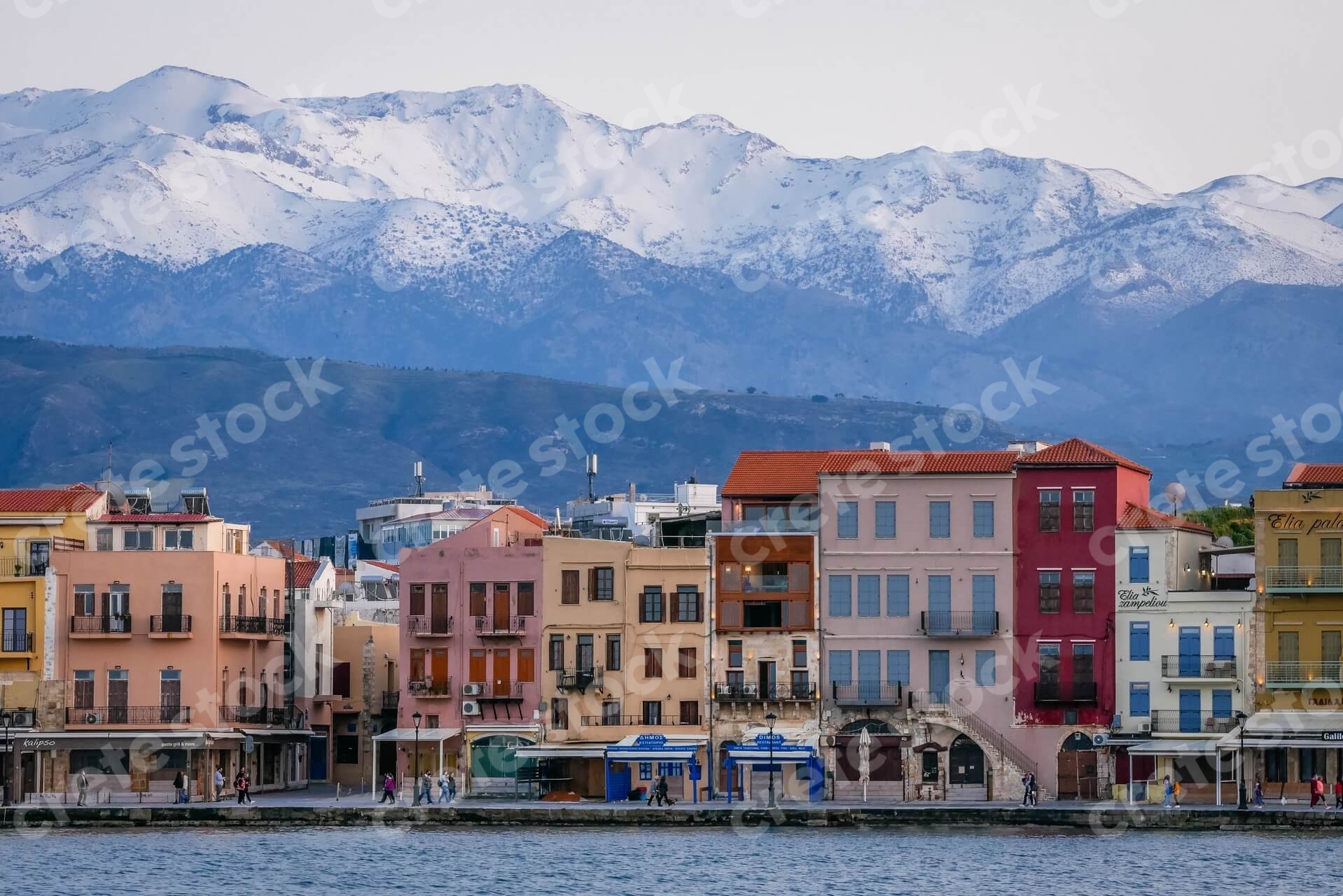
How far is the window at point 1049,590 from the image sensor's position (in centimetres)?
8862

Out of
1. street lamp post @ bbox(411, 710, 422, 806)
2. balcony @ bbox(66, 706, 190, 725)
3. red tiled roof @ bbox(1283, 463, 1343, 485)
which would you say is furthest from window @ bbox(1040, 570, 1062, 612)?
balcony @ bbox(66, 706, 190, 725)

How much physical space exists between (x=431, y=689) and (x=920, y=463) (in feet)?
61.4

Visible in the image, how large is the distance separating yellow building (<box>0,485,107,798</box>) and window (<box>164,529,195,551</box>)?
325cm

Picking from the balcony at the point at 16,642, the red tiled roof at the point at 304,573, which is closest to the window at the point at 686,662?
the red tiled roof at the point at 304,573

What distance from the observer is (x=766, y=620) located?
297 feet

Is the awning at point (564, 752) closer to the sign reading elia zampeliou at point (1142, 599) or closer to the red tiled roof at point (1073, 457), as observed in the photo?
the red tiled roof at point (1073, 457)

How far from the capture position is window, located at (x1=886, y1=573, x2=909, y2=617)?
89.4 meters

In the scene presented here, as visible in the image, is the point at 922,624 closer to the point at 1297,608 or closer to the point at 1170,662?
the point at 1170,662

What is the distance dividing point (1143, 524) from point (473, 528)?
75.4ft

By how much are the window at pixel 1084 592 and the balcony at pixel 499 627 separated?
18863 millimetres

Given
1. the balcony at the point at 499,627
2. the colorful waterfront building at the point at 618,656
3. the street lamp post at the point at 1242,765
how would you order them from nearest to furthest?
the street lamp post at the point at 1242,765 < the colorful waterfront building at the point at 618,656 < the balcony at the point at 499,627

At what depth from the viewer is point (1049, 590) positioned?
88.7m

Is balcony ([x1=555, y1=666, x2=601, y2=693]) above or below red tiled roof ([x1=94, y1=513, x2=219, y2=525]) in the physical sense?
below

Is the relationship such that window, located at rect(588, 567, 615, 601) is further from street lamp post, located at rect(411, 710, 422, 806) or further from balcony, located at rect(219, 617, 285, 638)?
balcony, located at rect(219, 617, 285, 638)
